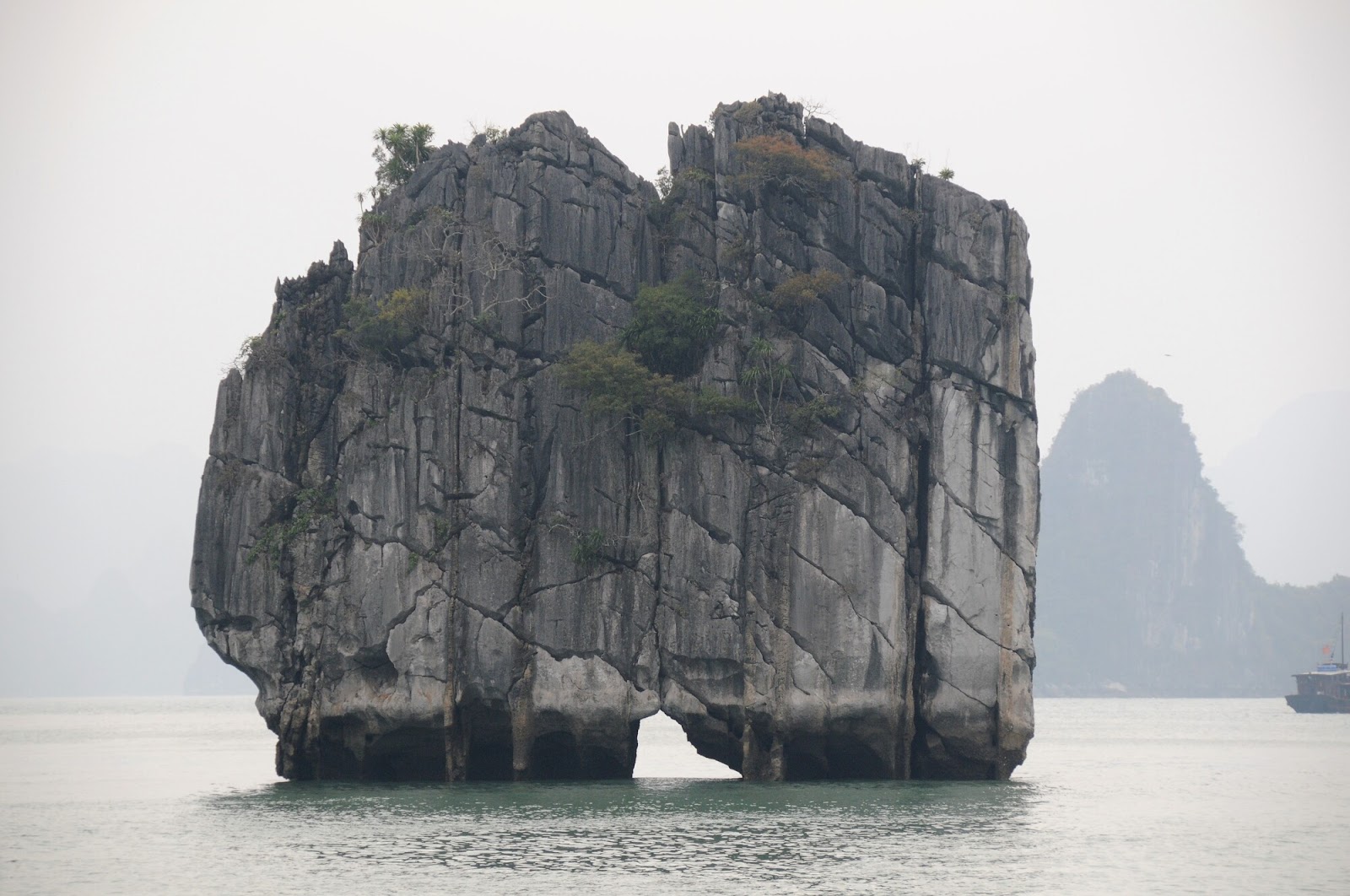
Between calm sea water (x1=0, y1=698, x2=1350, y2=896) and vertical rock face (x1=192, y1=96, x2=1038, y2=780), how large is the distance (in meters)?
1.81

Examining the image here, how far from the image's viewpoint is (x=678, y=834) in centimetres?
3225

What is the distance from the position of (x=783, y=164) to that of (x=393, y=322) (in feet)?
35.7

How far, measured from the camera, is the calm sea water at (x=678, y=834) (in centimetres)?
2814

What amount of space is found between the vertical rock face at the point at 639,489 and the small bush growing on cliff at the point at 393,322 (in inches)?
6.0

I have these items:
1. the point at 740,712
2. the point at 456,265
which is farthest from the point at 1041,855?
the point at 456,265

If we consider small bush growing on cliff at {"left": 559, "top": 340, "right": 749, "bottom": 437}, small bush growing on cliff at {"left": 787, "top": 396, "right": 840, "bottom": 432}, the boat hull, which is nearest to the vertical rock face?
small bush growing on cliff at {"left": 787, "top": 396, "right": 840, "bottom": 432}

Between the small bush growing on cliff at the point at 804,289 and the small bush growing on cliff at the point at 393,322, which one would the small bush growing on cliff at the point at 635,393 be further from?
the small bush growing on cliff at the point at 393,322

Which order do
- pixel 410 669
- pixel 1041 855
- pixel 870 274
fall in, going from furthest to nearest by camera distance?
1. pixel 870 274
2. pixel 410 669
3. pixel 1041 855

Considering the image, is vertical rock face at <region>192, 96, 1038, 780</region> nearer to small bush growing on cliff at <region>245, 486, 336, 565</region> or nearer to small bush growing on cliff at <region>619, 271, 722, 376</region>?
small bush growing on cliff at <region>245, 486, 336, 565</region>

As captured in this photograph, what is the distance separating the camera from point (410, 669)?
3922 cm

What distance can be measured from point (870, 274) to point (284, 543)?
16.5 m

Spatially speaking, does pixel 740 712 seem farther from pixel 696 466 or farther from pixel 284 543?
pixel 284 543

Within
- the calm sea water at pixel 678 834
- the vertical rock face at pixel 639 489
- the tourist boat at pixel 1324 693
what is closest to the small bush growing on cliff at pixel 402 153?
the vertical rock face at pixel 639 489

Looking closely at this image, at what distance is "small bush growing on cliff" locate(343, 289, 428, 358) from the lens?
41406 millimetres
